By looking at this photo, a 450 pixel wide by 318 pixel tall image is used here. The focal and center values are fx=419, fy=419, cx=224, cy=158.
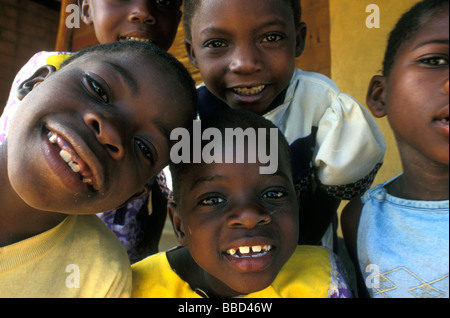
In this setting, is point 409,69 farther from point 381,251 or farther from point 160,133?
point 160,133

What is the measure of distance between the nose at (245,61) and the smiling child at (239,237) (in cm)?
15

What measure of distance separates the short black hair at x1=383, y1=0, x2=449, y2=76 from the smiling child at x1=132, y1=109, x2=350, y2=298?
417 millimetres

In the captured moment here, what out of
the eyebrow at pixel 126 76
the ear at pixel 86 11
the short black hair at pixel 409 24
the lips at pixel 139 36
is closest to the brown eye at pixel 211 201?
the eyebrow at pixel 126 76

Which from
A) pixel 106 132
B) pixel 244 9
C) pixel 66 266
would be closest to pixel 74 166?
pixel 106 132

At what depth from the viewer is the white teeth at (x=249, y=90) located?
148 centimetres

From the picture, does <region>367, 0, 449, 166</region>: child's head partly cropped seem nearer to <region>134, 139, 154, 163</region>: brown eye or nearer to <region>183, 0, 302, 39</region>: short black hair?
<region>183, 0, 302, 39</region>: short black hair

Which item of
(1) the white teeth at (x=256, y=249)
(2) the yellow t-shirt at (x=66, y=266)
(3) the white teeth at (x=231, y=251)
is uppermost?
(1) the white teeth at (x=256, y=249)

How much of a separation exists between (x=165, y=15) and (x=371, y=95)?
1.02 metres

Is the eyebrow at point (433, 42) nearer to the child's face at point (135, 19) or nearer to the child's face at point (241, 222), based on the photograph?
the child's face at point (241, 222)

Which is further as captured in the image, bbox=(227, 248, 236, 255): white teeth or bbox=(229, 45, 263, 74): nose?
bbox=(229, 45, 263, 74): nose

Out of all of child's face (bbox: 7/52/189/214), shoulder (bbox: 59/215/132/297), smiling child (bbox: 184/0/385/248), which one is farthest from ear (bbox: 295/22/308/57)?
shoulder (bbox: 59/215/132/297)

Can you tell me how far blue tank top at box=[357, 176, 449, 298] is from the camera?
1039mm

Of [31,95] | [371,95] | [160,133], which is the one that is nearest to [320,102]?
[371,95]

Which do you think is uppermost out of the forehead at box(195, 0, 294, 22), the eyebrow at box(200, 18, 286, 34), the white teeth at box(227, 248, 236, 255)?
the forehead at box(195, 0, 294, 22)
